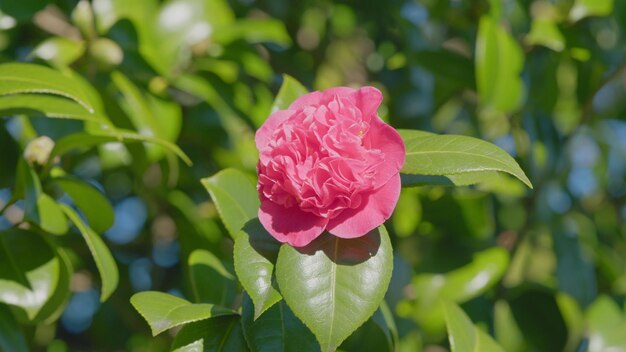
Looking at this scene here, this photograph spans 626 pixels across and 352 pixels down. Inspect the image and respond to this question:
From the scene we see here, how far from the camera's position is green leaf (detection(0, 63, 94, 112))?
3.35ft

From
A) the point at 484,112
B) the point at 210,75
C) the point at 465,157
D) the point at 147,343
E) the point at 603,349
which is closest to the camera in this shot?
the point at 465,157

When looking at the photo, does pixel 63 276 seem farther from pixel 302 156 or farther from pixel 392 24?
pixel 392 24

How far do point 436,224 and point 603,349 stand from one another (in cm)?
38

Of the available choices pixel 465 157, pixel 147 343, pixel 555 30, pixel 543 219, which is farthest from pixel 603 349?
pixel 147 343

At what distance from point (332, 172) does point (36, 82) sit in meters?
0.41

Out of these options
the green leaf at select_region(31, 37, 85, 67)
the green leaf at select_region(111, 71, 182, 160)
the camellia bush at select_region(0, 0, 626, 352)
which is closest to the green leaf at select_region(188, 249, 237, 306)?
the camellia bush at select_region(0, 0, 626, 352)

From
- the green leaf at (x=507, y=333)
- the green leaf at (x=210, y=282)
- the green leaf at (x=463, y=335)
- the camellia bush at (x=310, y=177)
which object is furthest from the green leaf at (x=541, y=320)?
the green leaf at (x=210, y=282)

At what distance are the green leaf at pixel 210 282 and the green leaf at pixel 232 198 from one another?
0.12m

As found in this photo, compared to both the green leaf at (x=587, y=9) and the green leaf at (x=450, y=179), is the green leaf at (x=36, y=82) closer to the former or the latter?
the green leaf at (x=450, y=179)

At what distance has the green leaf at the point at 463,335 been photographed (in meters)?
1.03

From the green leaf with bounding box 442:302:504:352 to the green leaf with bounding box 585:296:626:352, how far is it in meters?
0.54

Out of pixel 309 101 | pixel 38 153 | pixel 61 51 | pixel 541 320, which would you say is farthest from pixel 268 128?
pixel 541 320

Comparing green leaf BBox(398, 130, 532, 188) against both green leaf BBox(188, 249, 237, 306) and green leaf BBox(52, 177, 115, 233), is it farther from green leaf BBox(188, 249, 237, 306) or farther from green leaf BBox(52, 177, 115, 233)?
green leaf BBox(52, 177, 115, 233)

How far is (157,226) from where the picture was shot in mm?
1949
